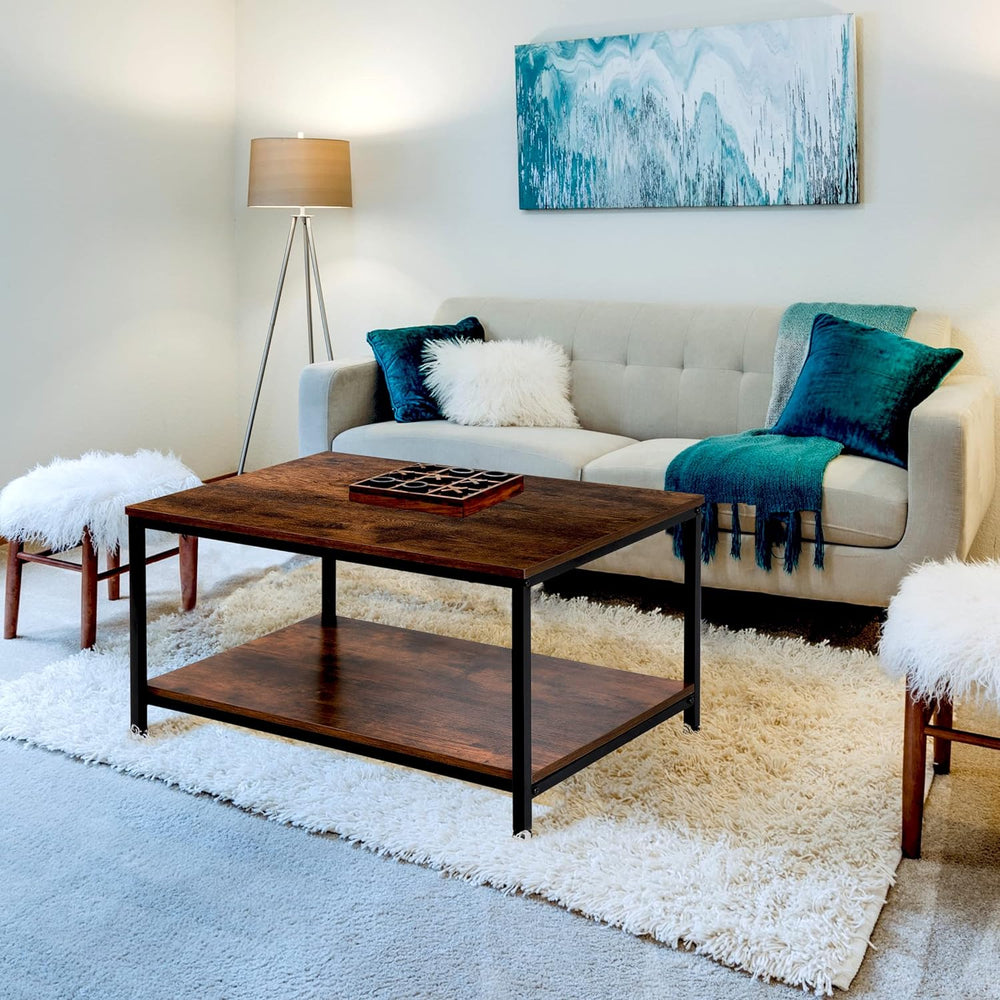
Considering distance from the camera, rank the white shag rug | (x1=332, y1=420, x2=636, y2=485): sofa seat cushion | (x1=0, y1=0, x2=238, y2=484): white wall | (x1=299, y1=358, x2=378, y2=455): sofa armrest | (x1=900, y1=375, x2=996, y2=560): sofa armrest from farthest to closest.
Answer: (x1=0, y1=0, x2=238, y2=484): white wall
(x1=299, y1=358, x2=378, y2=455): sofa armrest
(x1=332, y1=420, x2=636, y2=485): sofa seat cushion
(x1=900, y1=375, x2=996, y2=560): sofa armrest
the white shag rug

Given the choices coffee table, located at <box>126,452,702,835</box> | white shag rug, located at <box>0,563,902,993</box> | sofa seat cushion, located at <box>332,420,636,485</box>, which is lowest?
white shag rug, located at <box>0,563,902,993</box>

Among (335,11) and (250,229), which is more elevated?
(335,11)

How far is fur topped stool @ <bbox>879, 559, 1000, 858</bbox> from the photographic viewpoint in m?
2.04

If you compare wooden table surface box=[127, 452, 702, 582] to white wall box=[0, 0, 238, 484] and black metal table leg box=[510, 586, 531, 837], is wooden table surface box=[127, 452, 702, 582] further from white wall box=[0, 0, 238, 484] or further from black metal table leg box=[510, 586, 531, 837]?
white wall box=[0, 0, 238, 484]

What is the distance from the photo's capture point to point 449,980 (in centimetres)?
183

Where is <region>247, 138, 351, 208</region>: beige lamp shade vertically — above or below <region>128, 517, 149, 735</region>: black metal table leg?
above

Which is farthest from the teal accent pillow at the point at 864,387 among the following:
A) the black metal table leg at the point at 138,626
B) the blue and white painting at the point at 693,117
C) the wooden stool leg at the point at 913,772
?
the black metal table leg at the point at 138,626

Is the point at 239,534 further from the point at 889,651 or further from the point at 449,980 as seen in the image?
the point at 889,651

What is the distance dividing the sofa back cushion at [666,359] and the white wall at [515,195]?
260 mm

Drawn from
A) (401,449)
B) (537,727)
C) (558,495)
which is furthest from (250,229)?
(537,727)

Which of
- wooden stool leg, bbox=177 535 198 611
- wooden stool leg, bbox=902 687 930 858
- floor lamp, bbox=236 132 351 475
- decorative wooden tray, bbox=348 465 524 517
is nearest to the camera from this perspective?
wooden stool leg, bbox=902 687 930 858

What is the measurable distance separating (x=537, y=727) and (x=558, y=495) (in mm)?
552

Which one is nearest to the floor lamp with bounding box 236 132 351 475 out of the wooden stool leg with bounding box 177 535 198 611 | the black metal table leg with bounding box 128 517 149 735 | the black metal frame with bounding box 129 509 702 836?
the wooden stool leg with bounding box 177 535 198 611

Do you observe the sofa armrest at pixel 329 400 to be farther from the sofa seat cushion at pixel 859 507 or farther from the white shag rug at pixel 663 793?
the sofa seat cushion at pixel 859 507
